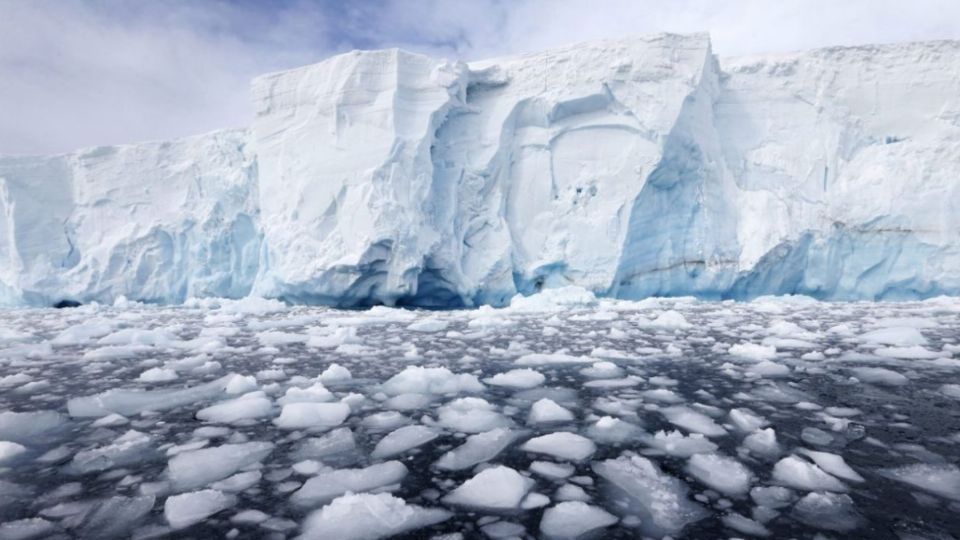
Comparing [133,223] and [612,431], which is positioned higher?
[133,223]

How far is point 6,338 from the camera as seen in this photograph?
5754 millimetres

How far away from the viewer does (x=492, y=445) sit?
6.68ft

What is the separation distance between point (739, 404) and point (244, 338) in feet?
16.2

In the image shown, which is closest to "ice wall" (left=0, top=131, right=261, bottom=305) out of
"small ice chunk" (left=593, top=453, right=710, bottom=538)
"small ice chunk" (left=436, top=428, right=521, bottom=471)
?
"small ice chunk" (left=436, top=428, right=521, bottom=471)

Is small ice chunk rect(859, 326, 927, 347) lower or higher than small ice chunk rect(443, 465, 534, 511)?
lower

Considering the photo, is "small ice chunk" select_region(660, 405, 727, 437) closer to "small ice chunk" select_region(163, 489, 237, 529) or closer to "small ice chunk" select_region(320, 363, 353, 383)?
"small ice chunk" select_region(163, 489, 237, 529)

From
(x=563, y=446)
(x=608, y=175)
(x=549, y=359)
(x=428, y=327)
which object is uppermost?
(x=608, y=175)

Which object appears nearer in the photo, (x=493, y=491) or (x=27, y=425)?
(x=493, y=491)

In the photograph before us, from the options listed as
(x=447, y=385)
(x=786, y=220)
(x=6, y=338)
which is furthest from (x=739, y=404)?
(x=786, y=220)

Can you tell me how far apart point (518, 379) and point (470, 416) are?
2.82ft

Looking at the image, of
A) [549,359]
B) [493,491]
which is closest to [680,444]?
[493,491]

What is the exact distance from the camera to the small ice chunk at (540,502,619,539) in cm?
136

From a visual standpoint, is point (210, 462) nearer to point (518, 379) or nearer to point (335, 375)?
point (335, 375)

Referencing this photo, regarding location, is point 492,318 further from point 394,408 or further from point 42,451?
point 42,451
